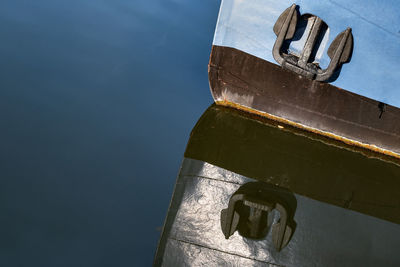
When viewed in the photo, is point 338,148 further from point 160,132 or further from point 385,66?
point 160,132

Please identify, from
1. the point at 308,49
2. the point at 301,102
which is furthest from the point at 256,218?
the point at 308,49

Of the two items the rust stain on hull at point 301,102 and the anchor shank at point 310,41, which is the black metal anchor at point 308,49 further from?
the rust stain on hull at point 301,102

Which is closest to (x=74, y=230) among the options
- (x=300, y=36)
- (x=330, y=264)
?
(x=330, y=264)

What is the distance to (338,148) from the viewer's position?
3.98m

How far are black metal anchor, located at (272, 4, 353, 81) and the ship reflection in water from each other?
0.81 m

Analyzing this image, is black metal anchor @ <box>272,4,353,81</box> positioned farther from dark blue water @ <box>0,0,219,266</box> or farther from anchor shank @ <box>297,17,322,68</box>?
dark blue water @ <box>0,0,219,266</box>

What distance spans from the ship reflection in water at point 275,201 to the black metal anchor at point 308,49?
0.81 meters

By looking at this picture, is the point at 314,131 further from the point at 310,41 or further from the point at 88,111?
the point at 88,111

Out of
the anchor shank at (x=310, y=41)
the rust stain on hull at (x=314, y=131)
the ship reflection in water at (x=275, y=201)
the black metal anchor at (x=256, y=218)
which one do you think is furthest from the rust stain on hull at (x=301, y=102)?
the black metal anchor at (x=256, y=218)

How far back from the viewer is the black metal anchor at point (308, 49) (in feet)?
10.9

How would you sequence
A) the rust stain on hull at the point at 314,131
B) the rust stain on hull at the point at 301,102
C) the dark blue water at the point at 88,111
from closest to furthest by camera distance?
the dark blue water at the point at 88,111, the rust stain on hull at the point at 301,102, the rust stain on hull at the point at 314,131

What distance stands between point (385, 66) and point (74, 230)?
10.4 ft

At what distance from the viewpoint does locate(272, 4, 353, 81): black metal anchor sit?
333 cm

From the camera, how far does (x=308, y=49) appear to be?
342cm
